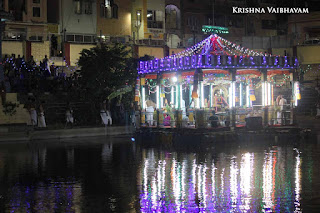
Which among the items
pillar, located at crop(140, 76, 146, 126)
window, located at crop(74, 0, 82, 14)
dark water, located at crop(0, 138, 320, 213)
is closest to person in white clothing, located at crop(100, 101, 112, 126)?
pillar, located at crop(140, 76, 146, 126)

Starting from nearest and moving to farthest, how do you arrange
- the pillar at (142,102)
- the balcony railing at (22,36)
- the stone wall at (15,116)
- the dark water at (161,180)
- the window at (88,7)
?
the dark water at (161,180) → the pillar at (142,102) → the stone wall at (15,116) → the balcony railing at (22,36) → the window at (88,7)

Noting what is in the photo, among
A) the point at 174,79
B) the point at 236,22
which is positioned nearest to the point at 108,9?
the point at 236,22

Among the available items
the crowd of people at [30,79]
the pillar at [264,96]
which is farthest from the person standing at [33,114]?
the pillar at [264,96]

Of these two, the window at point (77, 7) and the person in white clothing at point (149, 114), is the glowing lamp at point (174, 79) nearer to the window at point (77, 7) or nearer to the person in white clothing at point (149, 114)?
the person in white clothing at point (149, 114)

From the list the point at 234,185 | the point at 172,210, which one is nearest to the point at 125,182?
the point at 234,185

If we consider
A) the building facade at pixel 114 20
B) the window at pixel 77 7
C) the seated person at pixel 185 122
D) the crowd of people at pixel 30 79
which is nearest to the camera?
the seated person at pixel 185 122

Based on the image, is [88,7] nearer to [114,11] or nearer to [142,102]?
[114,11]

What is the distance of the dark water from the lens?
10.3m

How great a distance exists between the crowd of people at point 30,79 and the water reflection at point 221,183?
16.3 m

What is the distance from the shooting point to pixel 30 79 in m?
33.1

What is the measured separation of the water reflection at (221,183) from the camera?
10.1 metres

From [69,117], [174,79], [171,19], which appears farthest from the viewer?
[171,19]

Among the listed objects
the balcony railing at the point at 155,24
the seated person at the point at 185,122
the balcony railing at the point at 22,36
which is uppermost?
the balcony railing at the point at 155,24

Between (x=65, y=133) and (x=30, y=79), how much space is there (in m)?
6.64
